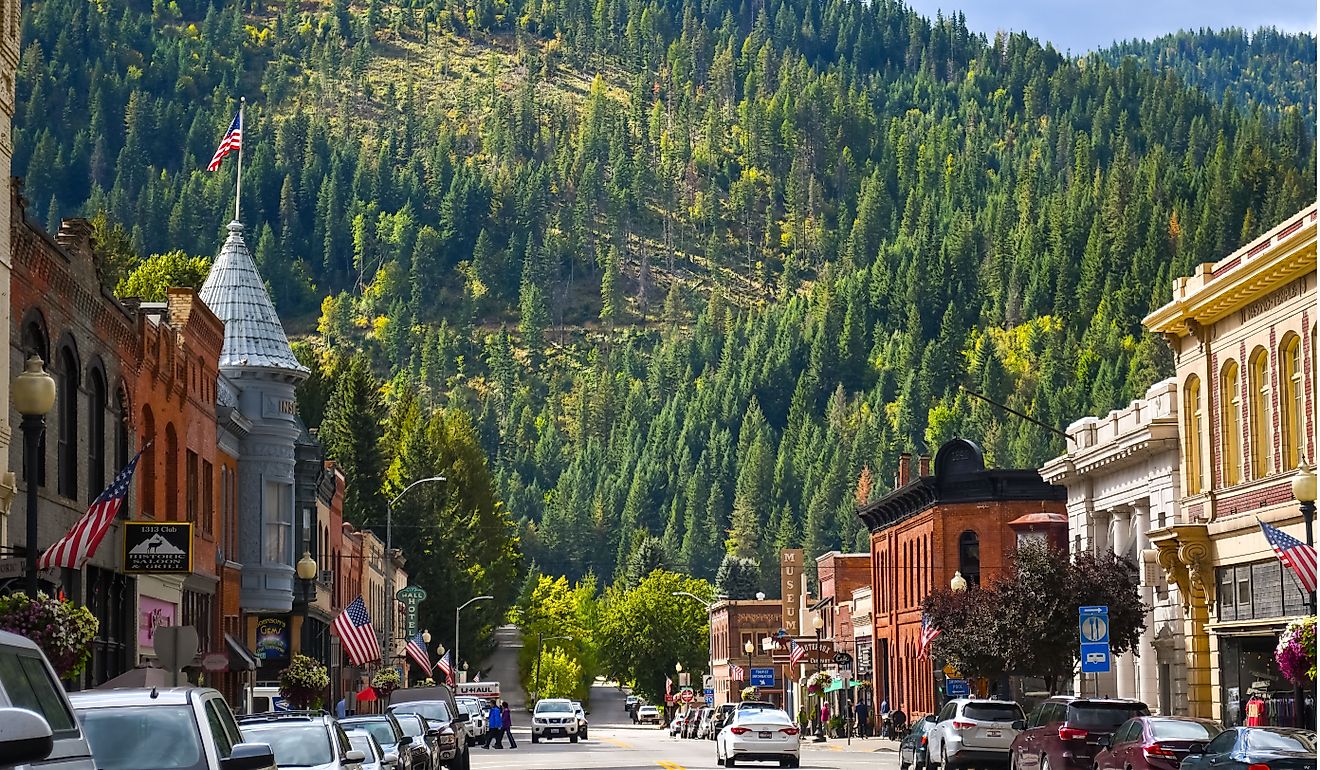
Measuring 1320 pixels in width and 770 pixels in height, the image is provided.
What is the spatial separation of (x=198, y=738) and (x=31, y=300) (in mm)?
19708

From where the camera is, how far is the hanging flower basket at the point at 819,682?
4112 inches

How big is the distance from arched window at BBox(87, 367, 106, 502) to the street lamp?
13.2 metres

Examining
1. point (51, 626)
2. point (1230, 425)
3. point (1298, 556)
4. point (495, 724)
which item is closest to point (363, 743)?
point (51, 626)

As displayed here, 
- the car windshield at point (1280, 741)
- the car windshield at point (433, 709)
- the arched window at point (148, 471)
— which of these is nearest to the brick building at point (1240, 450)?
the car windshield at point (433, 709)

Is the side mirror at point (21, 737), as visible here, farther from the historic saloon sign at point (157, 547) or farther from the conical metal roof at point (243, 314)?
the conical metal roof at point (243, 314)

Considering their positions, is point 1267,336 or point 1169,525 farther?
point 1169,525

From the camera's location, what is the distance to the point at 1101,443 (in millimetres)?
61469

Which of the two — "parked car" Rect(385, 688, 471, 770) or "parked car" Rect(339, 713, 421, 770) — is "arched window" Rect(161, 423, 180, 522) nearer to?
"parked car" Rect(385, 688, 471, 770)

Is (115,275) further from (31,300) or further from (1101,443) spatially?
(31,300)

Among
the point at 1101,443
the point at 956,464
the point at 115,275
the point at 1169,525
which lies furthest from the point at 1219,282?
the point at 115,275

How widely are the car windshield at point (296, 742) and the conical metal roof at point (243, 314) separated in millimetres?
36123

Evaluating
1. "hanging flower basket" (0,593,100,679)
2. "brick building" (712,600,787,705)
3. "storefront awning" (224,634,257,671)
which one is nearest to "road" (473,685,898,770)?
"storefront awning" (224,634,257,671)

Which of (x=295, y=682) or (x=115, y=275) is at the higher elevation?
(x=115, y=275)

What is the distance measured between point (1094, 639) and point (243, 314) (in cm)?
2728
